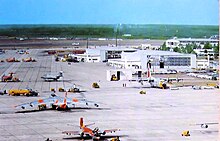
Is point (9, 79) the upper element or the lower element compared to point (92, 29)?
lower

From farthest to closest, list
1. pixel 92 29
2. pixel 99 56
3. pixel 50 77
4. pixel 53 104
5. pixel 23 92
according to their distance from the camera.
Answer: pixel 99 56 → pixel 92 29 → pixel 50 77 → pixel 23 92 → pixel 53 104

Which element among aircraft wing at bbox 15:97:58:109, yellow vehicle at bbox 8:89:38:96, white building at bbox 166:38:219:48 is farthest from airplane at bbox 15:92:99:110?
white building at bbox 166:38:219:48

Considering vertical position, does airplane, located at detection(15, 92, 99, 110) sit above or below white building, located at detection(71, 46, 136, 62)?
below

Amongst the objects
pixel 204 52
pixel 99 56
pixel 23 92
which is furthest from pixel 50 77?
pixel 204 52

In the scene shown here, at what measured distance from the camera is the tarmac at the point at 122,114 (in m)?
6.13

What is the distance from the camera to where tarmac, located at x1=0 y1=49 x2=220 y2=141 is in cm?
613

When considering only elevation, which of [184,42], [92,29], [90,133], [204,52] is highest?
[92,29]

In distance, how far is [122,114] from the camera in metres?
7.34

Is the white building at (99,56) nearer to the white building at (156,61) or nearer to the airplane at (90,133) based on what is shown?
the white building at (156,61)

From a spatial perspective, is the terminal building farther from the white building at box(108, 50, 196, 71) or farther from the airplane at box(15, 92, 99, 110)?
the airplane at box(15, 92, 99, 110)

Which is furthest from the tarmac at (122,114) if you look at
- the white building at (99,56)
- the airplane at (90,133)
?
the white building at (99,56)

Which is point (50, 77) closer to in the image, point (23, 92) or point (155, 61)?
point (23, 92)

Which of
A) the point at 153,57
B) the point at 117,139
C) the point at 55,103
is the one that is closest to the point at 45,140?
the point at 117,139

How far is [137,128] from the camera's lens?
21.0 feet
